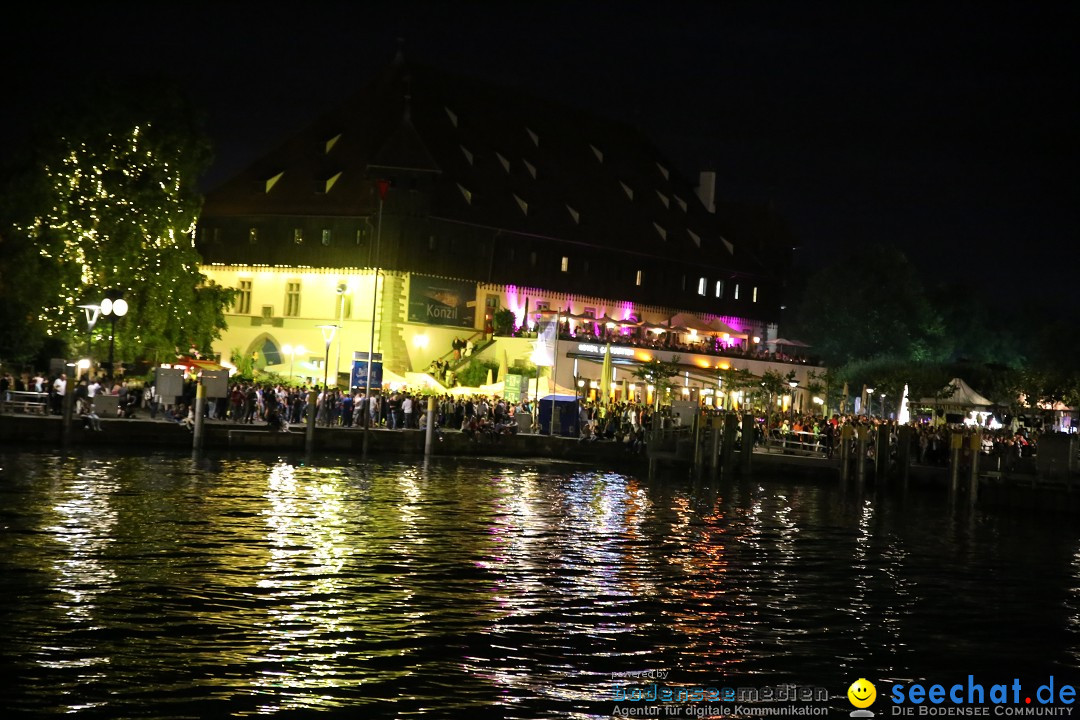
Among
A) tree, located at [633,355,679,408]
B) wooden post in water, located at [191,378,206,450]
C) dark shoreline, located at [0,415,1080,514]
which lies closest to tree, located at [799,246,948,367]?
tree, located at [633,355,679,408]

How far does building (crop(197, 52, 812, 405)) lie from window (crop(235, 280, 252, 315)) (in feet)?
0.28

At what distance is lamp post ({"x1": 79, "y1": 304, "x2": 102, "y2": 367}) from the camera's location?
4784 cm

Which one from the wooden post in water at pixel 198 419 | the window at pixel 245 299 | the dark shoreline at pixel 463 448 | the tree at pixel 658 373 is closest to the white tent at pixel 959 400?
the tree at pixel 658 373

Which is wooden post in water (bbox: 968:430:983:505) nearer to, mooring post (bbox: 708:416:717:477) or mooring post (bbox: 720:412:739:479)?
mooring post (bbox: 720:412:739:479)

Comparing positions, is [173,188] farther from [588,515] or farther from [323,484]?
[588,515]

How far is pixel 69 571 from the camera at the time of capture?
65.3 feet

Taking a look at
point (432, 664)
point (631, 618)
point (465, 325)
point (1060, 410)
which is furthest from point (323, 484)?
point (1060, 410)

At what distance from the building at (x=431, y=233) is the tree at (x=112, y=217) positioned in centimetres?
918

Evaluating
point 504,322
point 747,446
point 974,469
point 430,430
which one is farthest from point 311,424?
point 504,322

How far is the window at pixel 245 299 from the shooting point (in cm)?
6956

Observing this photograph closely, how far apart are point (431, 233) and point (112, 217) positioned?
18.7 m

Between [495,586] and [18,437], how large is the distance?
23.6 m

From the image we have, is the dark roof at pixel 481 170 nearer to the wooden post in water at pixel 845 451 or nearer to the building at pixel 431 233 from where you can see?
the building at pixel 431 233

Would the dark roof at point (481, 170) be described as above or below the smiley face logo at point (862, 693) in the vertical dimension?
above
